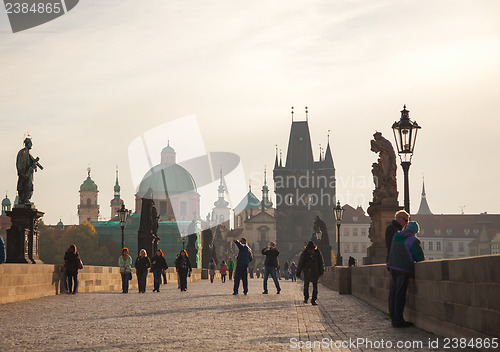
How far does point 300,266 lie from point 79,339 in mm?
9880

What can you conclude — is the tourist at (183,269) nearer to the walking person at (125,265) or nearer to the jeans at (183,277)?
the jeans at (183,277)

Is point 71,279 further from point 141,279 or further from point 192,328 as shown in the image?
point 192,328

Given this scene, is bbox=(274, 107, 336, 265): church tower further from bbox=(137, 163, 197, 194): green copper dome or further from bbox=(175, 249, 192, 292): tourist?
bbox=(175, 249, 192, 292): tourist

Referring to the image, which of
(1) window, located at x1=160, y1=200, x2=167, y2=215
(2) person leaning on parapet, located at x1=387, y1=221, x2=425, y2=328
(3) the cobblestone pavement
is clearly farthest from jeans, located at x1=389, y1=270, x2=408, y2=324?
(1) window, located at x1=160, y1=200, x2=167, y2=215

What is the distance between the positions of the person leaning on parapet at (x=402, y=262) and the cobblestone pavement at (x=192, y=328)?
0.27 m

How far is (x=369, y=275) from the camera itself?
59.6ft

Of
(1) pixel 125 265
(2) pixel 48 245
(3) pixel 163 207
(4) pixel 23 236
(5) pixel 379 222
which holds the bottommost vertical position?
(1) pixel 125 265

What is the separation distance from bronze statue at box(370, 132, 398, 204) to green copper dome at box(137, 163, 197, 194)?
128 metres

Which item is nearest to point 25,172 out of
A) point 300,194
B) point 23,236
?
point 23,236

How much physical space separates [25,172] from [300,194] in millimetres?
130293

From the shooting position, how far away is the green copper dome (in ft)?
507

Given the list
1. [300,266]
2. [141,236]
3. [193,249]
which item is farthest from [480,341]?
[193,249]

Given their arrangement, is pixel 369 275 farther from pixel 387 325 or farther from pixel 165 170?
pixel 165 170

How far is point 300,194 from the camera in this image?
158 meters
